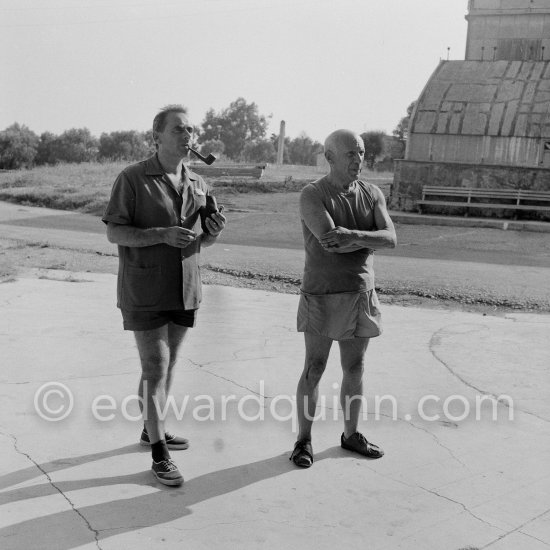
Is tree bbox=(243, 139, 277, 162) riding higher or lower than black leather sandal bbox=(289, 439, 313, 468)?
higher

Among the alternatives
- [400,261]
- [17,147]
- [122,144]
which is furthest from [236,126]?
[400,261]

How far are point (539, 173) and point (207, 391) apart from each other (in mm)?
18921

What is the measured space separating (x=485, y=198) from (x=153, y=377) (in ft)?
64.5

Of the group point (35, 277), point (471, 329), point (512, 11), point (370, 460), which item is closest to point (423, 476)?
point (370, 460)

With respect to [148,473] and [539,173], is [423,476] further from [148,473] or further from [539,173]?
[539,173]

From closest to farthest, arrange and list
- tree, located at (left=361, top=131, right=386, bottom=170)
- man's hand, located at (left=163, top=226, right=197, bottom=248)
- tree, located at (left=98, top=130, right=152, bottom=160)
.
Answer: man's hand, located at (left=163, top=226, right=197, bottom=248), tree, located at (left=361, top=131, right=386, bottom=170), tree, located at (left=98, top=130, right=152, bottom=160)

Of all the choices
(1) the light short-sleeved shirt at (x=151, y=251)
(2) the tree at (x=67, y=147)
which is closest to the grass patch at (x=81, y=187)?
(1) the light short-sleeved shirt at (x=151, y=251)

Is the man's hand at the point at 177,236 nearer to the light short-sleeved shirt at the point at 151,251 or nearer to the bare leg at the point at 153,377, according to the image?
the light short-sleeved shirt at the point at 151,251

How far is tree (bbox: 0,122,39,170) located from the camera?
62875mm

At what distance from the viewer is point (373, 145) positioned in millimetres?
55094

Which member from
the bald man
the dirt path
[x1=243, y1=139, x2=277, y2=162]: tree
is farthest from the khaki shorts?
[x1=243, y1=139, x2=277, y2=162]: tree

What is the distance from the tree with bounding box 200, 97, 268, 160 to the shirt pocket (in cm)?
9495

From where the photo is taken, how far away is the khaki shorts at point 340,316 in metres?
4.24
